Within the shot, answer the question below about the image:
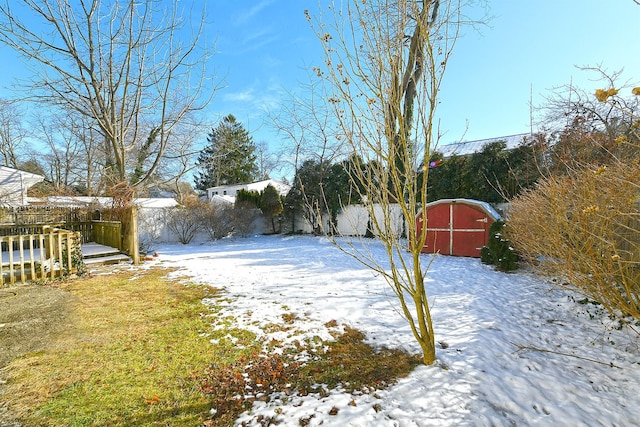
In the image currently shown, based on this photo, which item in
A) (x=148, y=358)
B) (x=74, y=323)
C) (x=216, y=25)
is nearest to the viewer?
(x=148, y=358)

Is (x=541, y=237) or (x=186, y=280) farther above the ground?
(x=541, y=237)

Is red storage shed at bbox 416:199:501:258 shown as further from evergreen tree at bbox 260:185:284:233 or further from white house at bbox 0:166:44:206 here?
white house at bbox 0:166:44:206

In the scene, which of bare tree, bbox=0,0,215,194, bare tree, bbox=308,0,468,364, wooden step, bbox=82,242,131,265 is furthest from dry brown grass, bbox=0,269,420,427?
bare tree, bbox=0,0,215,194

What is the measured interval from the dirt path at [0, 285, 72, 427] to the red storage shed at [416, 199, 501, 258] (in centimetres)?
770

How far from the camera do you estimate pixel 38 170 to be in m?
22.1

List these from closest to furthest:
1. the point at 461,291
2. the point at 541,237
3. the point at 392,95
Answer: the point at 392,95 → the point at 541,237 → the point at 461,291

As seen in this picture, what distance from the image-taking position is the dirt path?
115 inches

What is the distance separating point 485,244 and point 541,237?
3997 millimetres

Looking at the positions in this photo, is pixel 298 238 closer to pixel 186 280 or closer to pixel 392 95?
pixel 186 280

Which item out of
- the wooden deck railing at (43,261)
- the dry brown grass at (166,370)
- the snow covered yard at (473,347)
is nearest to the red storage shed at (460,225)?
the snow covered yard at (473,347)

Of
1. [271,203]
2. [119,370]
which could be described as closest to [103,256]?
[119,370]

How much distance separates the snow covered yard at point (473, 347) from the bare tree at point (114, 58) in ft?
22.7

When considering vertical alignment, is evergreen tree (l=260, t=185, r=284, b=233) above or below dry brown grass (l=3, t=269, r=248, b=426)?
above

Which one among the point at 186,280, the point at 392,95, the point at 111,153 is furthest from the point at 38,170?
Result: the point at 392,95
